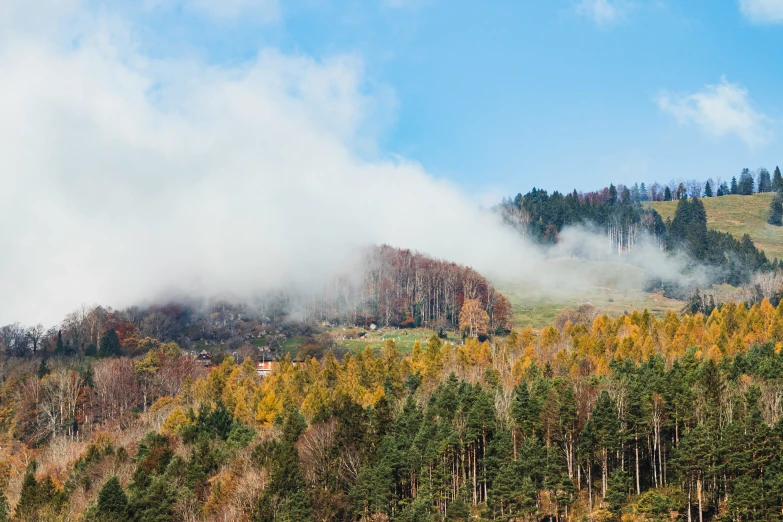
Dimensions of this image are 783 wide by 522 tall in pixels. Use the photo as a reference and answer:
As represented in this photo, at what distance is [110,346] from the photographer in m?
178

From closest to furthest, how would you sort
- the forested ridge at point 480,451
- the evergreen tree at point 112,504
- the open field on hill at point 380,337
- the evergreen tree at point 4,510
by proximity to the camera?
the forested ridge at point 480,451 < the evergreen tree at point 112,504 < the evergreen tree at point 4,510 < the open field on hill at point 380,337

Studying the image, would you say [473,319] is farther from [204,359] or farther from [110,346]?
[110,346]

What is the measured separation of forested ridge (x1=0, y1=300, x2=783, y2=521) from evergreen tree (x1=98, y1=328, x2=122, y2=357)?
65613 millimetres

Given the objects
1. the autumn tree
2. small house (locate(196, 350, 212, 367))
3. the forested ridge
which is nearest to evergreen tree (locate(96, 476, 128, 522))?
the forested ridge

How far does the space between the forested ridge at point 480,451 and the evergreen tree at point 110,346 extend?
2583 inches

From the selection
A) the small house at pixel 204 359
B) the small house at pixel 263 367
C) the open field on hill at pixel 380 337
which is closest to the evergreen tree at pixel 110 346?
the small house at pixel 204 359

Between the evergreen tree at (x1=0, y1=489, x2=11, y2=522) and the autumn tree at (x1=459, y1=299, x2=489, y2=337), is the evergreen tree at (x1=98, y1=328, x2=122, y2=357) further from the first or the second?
Answer: the evergreen tree at (x1=0, y1=489, x2=11, y2=522)

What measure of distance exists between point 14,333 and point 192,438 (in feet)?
415

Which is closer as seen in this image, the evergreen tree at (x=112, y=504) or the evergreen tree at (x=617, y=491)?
the evergreen tree at (x=617, y=491)

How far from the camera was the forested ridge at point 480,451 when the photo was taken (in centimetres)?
6781

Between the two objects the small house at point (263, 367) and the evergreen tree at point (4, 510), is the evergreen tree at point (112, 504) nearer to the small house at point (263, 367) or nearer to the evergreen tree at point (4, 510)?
the evergreen tree at point (4, 510)

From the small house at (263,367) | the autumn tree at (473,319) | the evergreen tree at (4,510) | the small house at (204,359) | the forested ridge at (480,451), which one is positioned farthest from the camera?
the autumn tree at (473,319)

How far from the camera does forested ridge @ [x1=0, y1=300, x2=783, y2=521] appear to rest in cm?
6781

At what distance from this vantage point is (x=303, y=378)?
11619cm
